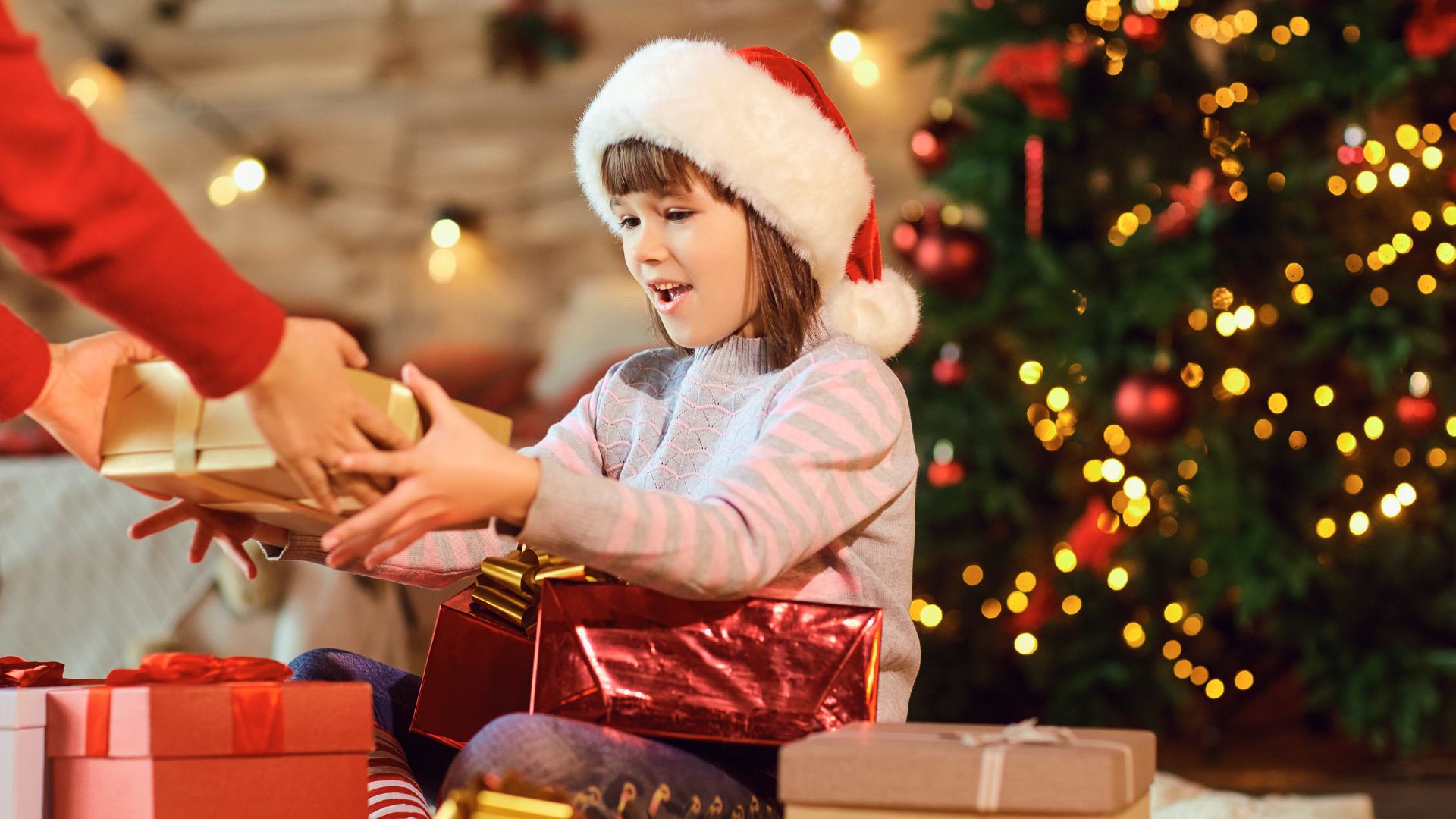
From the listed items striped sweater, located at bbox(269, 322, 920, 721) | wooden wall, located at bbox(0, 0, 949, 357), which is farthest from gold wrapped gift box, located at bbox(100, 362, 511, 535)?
wooden wall, located at bbox(0, 0, 949, 357)

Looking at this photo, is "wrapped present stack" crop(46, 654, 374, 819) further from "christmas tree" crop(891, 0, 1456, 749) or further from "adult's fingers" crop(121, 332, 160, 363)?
"christmas tree" crop(891, 0, 1456, 749)

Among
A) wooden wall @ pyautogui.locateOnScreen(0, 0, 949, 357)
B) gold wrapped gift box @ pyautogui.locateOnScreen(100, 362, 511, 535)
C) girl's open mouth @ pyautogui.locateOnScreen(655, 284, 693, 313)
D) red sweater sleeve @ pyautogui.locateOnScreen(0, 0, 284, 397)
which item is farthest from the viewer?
wooden wall @ pyautogui.locateOnScreen(0, 0, 949, 357)

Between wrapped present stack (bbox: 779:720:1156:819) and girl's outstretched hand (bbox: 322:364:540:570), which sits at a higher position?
girl's outstretched hand (bbox: 322:364:540:570)

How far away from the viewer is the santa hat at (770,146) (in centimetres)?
121

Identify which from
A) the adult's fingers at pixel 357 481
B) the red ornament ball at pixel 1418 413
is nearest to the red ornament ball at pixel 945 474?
the red ornament ball at pixel 1418 413

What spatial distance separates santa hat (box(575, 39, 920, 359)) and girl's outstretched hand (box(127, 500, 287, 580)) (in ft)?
1.45

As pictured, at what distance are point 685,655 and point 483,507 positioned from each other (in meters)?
0.19

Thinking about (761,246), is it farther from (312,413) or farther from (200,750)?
(200,750)

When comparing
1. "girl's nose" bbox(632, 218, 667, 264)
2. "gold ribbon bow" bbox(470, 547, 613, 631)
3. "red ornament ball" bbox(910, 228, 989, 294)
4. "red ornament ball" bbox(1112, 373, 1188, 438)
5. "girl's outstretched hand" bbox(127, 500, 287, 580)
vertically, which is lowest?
"gold ribbon bow" bbox(470, 547, 613, 631)

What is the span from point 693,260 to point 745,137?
0.42 ft

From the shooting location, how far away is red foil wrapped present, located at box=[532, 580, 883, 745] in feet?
3.08

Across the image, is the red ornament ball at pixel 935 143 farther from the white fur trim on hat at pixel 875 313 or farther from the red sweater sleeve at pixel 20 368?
the red sweater sleeve at pixel 20 368

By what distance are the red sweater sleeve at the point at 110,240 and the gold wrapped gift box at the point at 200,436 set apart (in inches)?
1.9

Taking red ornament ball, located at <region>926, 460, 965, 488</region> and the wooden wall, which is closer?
red ornament ball, located at <region>926, 460, 965, 488</region>
